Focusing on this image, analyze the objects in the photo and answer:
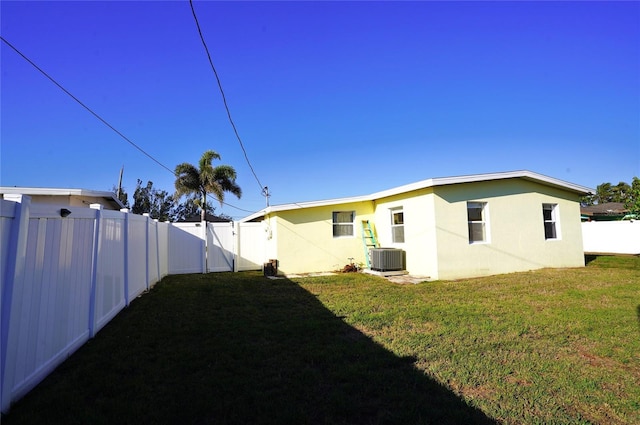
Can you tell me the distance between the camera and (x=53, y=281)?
10.6 ft

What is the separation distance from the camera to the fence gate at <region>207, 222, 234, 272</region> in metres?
13.2

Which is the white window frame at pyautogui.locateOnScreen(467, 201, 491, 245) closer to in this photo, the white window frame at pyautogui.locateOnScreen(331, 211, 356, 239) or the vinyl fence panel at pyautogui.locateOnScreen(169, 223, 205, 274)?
the white window frame at pyautogui.locateOnScreen(331, 211, 356, 239)

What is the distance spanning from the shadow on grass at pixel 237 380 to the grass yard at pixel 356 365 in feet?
0.05

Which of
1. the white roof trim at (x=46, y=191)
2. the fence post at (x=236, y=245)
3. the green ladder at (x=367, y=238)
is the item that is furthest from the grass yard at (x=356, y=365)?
the white roof trim at (x=46, y=191)

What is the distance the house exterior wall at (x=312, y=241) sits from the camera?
12.2 meters

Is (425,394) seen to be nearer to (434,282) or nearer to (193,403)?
(193,403)

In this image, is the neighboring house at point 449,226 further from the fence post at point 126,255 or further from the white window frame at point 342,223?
the fence post at point 126,255

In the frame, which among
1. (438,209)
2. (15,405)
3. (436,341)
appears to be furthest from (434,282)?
(15,405)

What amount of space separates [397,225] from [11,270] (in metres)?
10.8

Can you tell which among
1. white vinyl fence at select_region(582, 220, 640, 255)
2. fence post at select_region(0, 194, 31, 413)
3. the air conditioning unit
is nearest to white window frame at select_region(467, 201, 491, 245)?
the air conditioning unit

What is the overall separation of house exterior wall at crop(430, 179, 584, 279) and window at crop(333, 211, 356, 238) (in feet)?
12.5

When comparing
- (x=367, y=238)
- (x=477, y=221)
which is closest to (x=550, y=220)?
(x=477, y=221)

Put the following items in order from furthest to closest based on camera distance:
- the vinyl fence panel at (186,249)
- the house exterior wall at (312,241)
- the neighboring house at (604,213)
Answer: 1. the neighboring house at (604,213)
2. the vinyl fence panel at (186,249)
3. the house exterior wall at (312,241)

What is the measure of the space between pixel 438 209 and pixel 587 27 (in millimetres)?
6218
